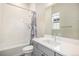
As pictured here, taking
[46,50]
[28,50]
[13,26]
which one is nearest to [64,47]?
[46,50]

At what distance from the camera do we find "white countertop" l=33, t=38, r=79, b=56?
1.32m

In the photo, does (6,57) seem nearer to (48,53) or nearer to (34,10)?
(48,53)

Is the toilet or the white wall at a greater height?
the white wall

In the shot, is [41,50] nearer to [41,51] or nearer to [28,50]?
[41,51]

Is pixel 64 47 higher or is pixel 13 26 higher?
pixel 13 26

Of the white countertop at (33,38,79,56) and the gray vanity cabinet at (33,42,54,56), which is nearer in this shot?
the white countertop at (33,38,79,56)

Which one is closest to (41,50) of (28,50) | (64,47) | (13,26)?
(28,50)

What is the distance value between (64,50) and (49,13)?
2.07ft

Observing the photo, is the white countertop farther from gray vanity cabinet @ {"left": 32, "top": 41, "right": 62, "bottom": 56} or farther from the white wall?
the white wall

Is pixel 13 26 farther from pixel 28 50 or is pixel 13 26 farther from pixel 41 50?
pixel 41 50

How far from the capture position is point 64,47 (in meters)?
1.43

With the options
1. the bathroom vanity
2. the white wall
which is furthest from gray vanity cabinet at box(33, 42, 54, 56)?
the white wall

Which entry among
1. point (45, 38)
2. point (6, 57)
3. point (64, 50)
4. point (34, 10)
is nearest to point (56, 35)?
point (45, 38)

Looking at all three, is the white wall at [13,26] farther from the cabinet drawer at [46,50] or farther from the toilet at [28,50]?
the cabinet drawer at [46,50]
